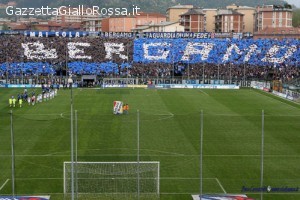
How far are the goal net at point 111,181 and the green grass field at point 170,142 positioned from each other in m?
0.62

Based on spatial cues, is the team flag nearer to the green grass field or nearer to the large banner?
the green grass field

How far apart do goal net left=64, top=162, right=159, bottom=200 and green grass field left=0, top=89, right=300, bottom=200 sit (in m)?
0.62

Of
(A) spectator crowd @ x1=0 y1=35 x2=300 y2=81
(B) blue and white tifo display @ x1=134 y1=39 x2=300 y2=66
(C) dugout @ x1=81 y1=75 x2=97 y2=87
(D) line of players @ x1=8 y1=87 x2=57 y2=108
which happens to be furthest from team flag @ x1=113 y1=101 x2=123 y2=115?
(B) blue and white tifo display @ x1=134 y1=39 x2=300 y2=66

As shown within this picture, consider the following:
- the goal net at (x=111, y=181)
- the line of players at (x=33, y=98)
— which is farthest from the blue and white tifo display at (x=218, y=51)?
the goal net at (x=111, y=181)

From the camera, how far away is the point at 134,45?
92.2 m

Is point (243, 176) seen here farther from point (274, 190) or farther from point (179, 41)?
point (179, 41)

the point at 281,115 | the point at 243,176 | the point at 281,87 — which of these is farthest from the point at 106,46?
the point at 243,176

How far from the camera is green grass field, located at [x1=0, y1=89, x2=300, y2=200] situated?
81.1ft

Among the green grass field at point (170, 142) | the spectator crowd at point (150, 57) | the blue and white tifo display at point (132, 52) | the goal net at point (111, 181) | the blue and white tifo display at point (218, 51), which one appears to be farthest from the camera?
the blue and white tifo display at point (218, 51)

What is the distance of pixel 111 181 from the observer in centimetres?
2341

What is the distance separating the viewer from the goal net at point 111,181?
873 inches

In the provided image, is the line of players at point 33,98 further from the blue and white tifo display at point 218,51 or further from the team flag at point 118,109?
the blue and white tifo display at point 218,51

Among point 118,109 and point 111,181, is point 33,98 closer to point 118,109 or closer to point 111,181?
point 118,109

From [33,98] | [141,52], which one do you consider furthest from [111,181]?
[141,52]
